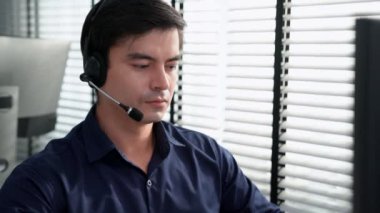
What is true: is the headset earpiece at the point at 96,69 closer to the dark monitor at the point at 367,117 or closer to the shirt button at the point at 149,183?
the shirt button at the point at 149,183

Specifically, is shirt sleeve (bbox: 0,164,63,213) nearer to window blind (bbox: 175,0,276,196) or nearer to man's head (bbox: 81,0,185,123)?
man's head (bbox: 81,0,185,123)

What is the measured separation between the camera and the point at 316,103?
5.55 feet

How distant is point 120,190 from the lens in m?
→ 1.07

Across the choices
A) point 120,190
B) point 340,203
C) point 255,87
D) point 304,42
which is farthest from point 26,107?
point 340,203

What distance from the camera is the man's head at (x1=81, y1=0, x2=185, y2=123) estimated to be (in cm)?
109

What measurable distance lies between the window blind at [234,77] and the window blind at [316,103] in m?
0.09

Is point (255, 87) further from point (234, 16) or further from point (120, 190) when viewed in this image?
point (120, 190)

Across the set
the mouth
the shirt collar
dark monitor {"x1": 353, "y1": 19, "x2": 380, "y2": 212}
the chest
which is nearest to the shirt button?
the chest

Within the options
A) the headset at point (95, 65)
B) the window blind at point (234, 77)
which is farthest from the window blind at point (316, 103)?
the headset at point (95, 65)

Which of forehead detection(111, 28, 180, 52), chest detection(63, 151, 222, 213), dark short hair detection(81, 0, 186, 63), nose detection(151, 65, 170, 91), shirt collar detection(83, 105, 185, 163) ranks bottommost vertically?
chest detection(63, 151, 222, 213)

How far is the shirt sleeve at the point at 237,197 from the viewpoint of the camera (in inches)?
51.8

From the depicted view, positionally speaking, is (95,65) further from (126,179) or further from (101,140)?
(126,179)

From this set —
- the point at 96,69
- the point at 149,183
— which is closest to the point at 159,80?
the point at 96,69

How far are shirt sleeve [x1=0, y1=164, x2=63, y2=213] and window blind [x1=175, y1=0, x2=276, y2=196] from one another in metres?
1.11
